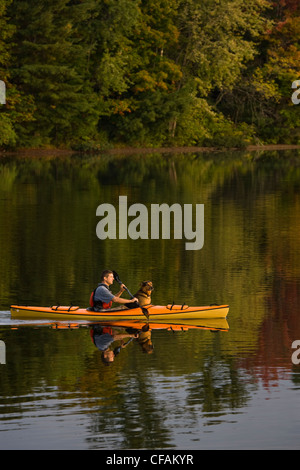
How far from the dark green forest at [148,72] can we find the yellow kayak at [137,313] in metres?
45.8

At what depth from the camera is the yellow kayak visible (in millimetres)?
18016

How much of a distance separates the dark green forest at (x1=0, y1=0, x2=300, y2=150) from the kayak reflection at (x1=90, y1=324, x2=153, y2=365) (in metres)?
46.2

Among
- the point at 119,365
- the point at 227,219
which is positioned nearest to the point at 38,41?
the point at 227,219

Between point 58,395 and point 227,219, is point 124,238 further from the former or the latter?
point 58,395

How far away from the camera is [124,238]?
97.3 feet

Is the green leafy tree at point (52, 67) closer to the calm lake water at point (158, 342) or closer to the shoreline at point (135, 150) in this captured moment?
the shoreline at point (135, 150)

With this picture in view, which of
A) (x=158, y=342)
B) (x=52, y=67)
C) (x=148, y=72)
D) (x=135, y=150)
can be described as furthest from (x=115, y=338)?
(x=148, y=72)

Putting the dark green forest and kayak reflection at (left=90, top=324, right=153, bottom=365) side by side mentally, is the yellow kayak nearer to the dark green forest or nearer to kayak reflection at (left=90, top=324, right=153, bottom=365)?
kayak reflection at (left=90, top=324, right=153, bottom=365)

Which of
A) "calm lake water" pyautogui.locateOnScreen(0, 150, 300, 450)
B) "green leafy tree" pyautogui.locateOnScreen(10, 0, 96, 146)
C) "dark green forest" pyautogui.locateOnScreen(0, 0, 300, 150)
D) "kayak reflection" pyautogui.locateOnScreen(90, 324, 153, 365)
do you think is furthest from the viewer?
→ "dark green forest" pyautogui.locateOnScreen(0, 0, 300, 150)

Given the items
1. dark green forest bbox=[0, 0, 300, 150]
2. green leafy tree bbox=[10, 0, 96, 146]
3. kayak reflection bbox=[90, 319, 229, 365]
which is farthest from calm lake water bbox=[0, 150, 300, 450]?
dark green forest bbox=[0, 0, 300, 150]

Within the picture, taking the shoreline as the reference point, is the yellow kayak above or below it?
below

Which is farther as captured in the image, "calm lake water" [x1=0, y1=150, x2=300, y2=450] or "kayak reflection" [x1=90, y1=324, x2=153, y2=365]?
"kayak reflection" [x1=90, y1=324, x2=153, y2=365]

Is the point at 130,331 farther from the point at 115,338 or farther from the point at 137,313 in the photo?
the point at 115,338

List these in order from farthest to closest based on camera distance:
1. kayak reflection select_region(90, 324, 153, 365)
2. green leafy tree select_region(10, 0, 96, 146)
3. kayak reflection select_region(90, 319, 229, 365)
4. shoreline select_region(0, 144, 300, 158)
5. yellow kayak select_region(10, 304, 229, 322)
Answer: shoreline select_region(0, 144, 300, 158) → green leafy tree select_region(10, 0, 96, 146) → yellow kayak select_region(10, 304, 229, 322) → kayak reflection select_region(90, 319, 229, 365) → kayak reflection select_region(90, 324, 153, 365)
